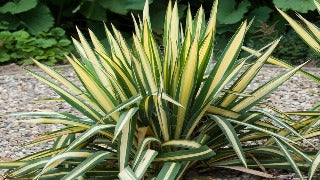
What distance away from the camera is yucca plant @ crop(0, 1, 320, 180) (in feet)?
10.0

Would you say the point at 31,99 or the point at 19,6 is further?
the point at 19,6

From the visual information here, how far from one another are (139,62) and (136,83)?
0.11 m

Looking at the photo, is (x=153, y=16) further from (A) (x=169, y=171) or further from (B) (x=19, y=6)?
(A) (x=169, y=171)

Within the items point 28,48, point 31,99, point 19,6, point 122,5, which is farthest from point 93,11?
point 31,99

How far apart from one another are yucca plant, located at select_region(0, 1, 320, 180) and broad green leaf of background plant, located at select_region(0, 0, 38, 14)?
3.98m

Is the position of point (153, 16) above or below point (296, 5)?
above

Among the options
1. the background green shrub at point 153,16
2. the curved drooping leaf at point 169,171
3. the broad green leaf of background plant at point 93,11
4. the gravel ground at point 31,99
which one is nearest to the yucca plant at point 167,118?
the curved drooping leaf at point 169,171

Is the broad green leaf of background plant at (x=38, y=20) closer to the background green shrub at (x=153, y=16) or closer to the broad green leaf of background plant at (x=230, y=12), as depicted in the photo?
the background green shrub at (x=153, y=16)

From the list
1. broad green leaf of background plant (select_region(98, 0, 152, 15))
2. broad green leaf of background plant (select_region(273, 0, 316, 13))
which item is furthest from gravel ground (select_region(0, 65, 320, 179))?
broad green leaf of background plant (select_region(98, 0, 152, 15))

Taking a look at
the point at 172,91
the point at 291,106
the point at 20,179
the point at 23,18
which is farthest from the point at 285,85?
the point at 23,18

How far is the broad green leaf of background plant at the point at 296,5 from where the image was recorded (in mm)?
6508

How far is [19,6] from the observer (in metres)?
7.36

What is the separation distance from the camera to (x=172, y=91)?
10.6 feet

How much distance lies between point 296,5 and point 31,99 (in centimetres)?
278
